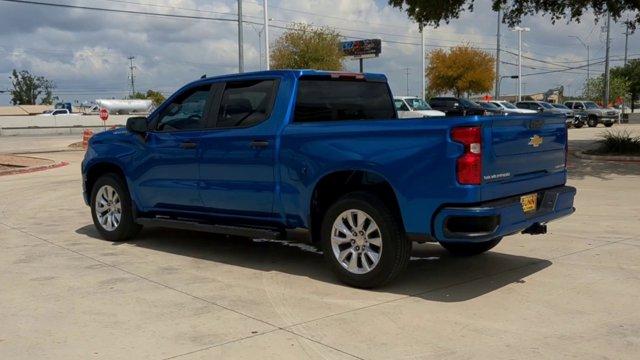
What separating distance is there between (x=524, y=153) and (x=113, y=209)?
5073 mm

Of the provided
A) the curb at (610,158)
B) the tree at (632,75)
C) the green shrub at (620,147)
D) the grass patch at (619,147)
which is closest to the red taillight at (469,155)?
the curb at (610,158)

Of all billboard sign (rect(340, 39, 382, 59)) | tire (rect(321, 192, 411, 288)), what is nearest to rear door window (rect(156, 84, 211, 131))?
tire (rect(321, 192, 411, 288))

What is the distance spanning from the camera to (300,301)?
554 centimetres

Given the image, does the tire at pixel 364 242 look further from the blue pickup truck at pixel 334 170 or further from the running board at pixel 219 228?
the running board at pixel 219 228

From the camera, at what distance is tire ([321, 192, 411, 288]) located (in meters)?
5.54

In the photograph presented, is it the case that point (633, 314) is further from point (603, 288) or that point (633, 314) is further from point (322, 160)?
point (322, 160)

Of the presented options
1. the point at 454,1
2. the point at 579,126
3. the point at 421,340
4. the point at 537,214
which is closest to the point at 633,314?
the point at 537,214

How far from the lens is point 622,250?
7164 millimetres

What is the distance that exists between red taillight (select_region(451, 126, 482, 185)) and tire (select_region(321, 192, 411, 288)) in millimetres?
780

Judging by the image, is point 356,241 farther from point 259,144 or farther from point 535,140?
point 535,140

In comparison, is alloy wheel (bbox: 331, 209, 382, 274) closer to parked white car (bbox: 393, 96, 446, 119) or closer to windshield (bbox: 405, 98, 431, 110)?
parked white car (bbox: 393, 96, 446, 119)

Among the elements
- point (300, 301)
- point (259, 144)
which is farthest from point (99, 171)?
point (300, 301)

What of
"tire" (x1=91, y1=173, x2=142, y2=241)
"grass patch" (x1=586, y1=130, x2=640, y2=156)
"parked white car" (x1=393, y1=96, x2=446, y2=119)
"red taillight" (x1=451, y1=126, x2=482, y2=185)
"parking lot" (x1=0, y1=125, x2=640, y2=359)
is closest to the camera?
"parking lot" (x1=0, y1=125, x2=640, y2=359)

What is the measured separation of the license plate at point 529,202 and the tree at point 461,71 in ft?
188
